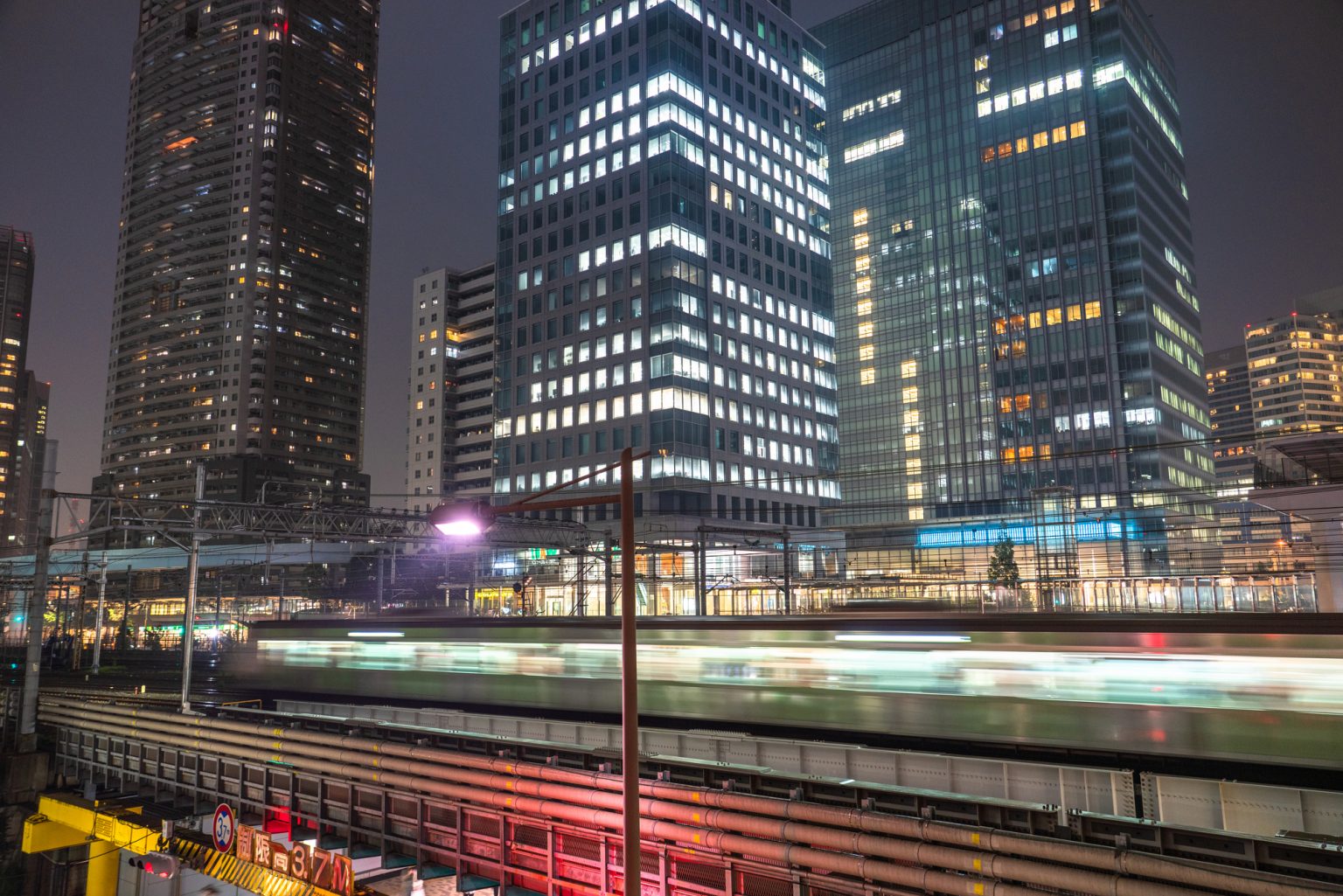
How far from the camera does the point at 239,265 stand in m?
164

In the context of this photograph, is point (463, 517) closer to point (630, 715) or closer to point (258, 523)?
point (630, 715)

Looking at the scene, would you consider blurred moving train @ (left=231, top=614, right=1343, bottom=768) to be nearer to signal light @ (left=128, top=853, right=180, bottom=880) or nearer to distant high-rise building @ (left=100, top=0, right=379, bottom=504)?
signal light @ (left=128, top=853, right=180, bottom=880)

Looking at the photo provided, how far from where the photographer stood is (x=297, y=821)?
1889 centimetres

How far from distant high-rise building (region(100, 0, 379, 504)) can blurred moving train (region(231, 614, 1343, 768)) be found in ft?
470

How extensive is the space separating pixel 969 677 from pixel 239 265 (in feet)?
572

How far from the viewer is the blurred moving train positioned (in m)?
13.9

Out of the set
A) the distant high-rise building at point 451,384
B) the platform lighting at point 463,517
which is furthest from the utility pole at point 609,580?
the distant high-rise building at point 451,384

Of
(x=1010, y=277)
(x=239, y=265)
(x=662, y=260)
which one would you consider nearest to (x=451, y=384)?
(x=239, y=265)

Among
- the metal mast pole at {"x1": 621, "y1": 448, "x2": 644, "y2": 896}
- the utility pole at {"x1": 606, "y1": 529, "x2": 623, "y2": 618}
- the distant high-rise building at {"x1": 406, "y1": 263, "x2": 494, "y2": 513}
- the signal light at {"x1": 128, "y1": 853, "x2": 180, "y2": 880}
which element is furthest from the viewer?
the distant high-rise building at {"x1": 406, "y1": 263, "x2": 494, "y2": 513}

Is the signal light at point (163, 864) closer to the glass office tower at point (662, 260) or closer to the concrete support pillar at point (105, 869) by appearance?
the concrete support pillar at point (105, 869)

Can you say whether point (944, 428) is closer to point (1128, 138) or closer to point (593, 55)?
point (1128, 138)

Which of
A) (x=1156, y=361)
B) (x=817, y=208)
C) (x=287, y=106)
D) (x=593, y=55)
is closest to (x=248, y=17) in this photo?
(x=287, y=106)

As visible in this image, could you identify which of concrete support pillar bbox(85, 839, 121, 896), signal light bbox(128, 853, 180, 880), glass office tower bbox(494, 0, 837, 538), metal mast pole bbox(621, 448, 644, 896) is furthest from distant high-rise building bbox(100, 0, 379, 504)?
metal mast pole bbox(621, 448, 644, 896)

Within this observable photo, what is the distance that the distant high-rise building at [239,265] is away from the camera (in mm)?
161625
